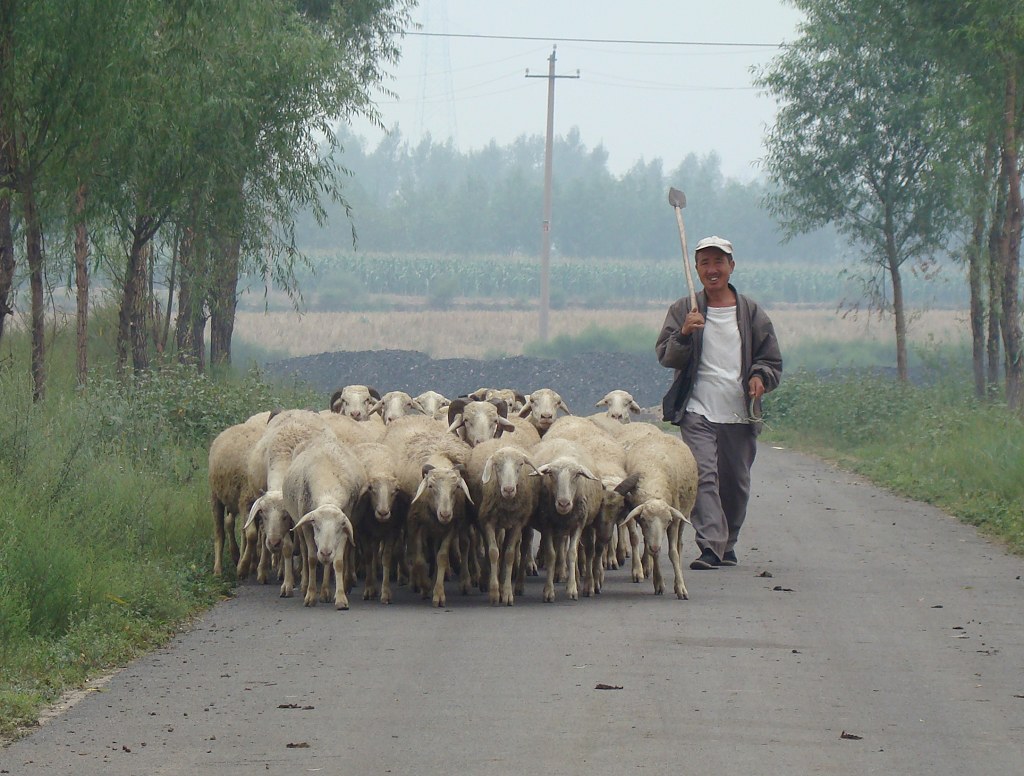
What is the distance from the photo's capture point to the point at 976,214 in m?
26.2

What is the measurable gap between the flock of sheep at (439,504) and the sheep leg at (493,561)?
0.04 ft

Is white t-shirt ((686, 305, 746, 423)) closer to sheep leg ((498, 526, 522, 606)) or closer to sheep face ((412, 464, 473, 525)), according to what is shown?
sheep leg ((498, 526, 522, 606))

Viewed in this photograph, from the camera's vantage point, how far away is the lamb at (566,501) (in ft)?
36.4

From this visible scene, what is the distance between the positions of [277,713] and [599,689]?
1589 millimetres

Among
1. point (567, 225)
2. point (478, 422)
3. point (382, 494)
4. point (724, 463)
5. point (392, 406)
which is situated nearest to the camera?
point (382, 494)

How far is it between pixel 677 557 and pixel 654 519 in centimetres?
32

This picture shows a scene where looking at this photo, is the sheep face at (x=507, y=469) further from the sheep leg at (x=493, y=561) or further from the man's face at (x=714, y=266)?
the man's face at (x=714, y=266)

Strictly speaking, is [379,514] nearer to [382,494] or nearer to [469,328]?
[382,494]

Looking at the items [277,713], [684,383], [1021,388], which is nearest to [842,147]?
[1021,388]

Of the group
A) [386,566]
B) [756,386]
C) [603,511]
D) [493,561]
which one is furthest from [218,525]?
[756,386]

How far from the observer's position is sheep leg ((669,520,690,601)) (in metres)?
11.1

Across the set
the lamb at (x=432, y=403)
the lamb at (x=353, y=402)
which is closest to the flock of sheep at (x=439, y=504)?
the lamb at (x=353, y=402)

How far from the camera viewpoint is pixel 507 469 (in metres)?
11.0

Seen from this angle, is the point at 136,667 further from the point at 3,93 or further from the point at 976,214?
the point at 976,214
